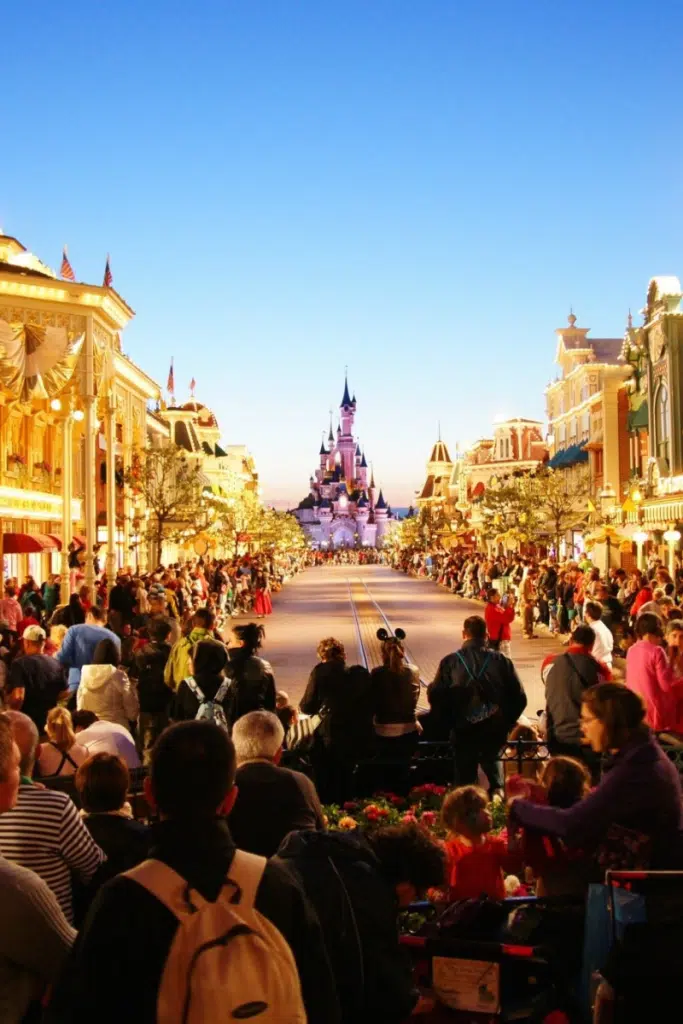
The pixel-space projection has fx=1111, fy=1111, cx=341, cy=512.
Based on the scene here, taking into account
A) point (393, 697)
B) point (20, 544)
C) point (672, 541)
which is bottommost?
point (393, 697)

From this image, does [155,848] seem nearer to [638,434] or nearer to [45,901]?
[45,901]

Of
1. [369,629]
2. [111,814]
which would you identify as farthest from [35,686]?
[369,629]

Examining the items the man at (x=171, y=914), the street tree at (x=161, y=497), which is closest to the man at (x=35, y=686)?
the man at (x=171, y=914)

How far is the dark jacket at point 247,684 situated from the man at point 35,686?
74.5 inches

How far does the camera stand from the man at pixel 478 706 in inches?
331

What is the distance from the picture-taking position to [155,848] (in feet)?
9.04

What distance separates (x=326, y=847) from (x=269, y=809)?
1.03m

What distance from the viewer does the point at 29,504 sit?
33750 mm

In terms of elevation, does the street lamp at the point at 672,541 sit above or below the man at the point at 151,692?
above

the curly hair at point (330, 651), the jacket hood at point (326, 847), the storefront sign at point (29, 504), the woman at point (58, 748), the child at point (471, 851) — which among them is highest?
the storefront sign at point (29, 504)

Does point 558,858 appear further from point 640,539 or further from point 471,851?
point 640,539

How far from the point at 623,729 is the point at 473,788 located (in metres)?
0.89

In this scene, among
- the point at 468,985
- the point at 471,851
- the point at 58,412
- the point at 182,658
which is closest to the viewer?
the point at 468,985

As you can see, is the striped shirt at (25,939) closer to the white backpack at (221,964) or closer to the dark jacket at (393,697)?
the white backpack at (221,964)
